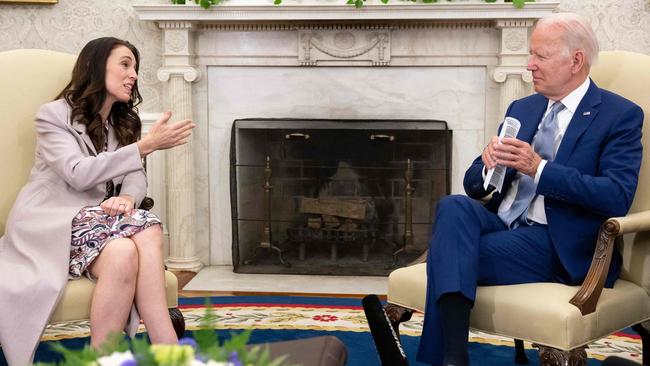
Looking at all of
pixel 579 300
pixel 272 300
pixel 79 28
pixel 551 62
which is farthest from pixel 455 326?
pixel 79 28

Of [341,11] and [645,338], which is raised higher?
[341,11]

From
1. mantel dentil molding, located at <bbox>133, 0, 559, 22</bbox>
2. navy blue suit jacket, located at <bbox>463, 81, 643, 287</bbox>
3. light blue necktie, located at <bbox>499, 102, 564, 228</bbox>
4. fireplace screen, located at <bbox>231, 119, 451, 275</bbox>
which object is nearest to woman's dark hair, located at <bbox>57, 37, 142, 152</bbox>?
light blue necktie, located at <bbox>499, 102, 564, 228</bbox>

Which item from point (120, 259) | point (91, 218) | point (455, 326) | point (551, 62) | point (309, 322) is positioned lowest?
point (309, 322)

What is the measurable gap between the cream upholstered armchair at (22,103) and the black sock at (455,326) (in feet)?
2.86

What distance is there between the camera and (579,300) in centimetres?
217

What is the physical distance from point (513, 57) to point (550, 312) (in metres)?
2.46

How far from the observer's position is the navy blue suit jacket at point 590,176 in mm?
2301

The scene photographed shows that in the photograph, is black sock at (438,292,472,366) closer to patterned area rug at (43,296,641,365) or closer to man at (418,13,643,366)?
man at (418,13,643,366)

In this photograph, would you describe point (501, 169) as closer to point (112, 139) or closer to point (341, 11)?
point (112, 139)

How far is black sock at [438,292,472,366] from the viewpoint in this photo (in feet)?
7.33

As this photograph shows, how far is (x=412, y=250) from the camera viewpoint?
4488mm

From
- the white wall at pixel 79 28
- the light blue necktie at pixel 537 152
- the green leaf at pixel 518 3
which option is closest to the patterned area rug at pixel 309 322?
the light blue necktie at pixel 537 152

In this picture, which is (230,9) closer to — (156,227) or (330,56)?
(330,56)

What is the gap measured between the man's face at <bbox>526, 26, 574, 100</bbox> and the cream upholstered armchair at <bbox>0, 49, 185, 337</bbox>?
4.38 ft
